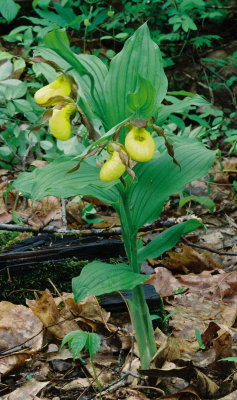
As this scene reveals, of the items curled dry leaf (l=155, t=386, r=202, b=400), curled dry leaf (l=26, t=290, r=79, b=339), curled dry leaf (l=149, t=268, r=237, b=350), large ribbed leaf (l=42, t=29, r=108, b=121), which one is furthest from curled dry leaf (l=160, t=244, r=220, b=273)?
large ribbed leaf (l=42, t=29, r=108, b=121)

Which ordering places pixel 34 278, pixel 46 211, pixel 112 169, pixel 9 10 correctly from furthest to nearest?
pixel 9 10 < pixel 46 211 < pixel 34 278 < pixel 112 169

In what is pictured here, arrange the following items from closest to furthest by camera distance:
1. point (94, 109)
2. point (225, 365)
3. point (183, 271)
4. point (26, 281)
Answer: point (94, 109), point (225, 365), point (26, 281), point (183, 271)

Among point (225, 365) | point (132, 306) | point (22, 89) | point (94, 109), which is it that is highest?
point (94, 109)

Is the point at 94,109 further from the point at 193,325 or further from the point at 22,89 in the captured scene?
the point at 22,89

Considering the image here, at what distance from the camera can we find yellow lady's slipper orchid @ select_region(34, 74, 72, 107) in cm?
112

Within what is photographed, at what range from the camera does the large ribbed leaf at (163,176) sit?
1195 mm

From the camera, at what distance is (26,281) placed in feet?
5.59

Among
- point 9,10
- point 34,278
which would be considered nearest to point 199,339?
point 34,278

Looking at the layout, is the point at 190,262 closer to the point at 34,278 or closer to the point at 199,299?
the point at 199,299

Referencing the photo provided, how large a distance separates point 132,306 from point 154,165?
0.40 m

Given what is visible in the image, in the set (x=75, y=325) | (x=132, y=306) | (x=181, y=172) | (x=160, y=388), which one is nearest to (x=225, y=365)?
(x=160, y=388)

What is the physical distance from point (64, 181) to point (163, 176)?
0.28 meters

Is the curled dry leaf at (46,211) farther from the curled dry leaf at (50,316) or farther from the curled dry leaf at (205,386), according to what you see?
the curled dry leaf at (205,386)

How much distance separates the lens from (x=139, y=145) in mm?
1022
